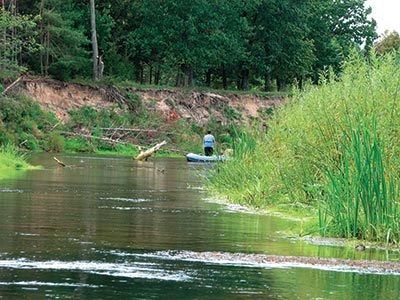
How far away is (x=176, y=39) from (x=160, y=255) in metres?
63.7

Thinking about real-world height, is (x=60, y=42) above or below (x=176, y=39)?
below

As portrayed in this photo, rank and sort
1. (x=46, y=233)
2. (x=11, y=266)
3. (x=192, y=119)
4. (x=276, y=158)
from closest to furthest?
(x=11, y=266), (x=46, y=233), (x=276, y=158), (x=192, y=119)

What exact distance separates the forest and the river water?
1740 inches

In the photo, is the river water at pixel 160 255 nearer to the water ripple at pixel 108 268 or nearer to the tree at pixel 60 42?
the water ripple at pixel 108 268

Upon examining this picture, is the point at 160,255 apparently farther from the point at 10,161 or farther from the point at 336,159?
the point at 10,161

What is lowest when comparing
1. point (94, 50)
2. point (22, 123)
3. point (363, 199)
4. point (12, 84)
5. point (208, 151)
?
point (363, 199)

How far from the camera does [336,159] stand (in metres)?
19.0

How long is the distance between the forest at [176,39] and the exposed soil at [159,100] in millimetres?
1313

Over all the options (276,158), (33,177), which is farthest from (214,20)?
(276,158)

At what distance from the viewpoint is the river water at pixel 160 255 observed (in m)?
10.0

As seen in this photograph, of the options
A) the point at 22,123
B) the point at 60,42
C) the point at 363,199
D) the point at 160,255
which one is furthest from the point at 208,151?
the point at 160,255

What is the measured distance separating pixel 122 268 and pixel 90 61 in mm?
59529

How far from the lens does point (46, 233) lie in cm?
1436

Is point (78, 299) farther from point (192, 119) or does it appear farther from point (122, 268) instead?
point (192, 119)
